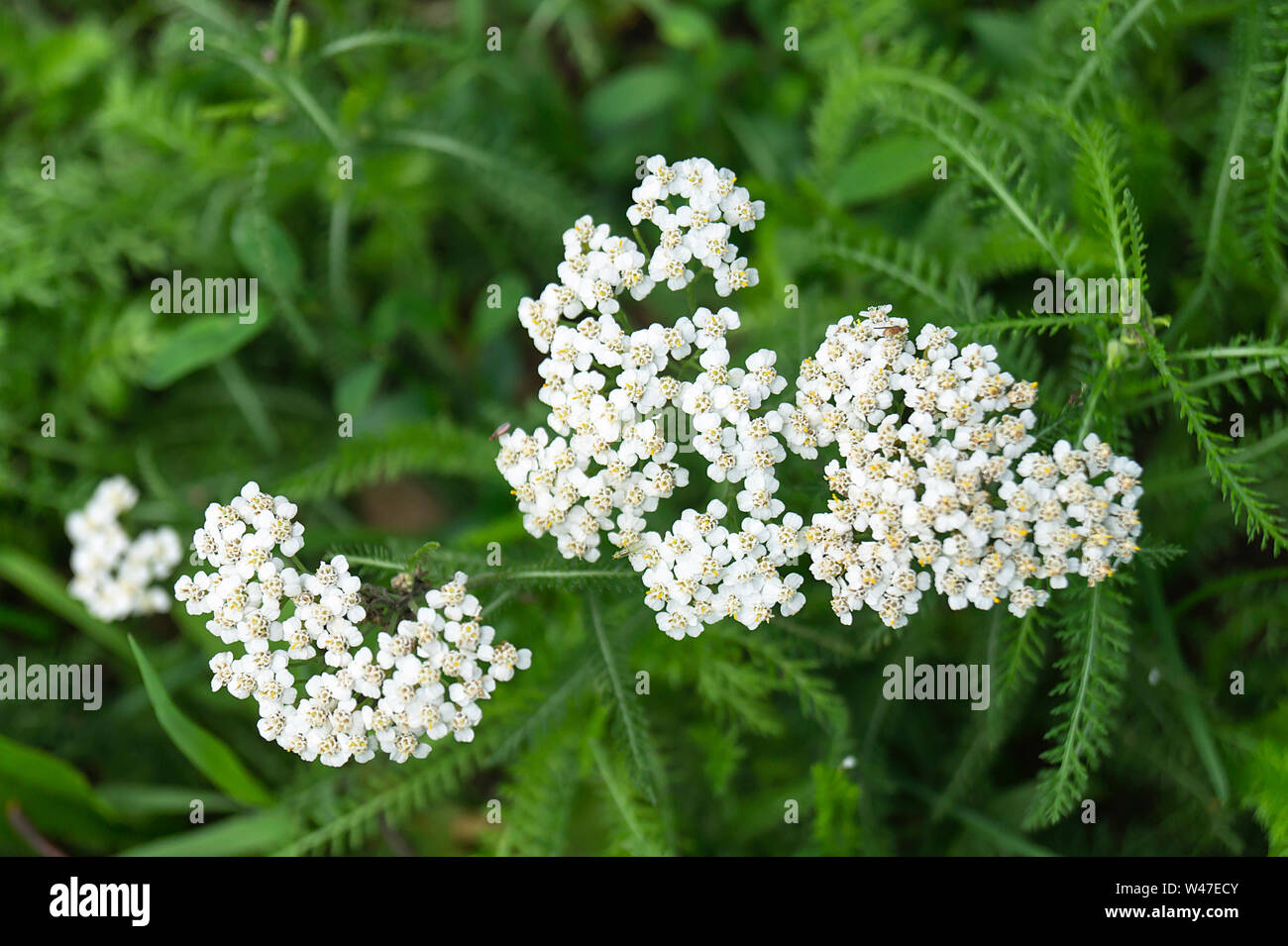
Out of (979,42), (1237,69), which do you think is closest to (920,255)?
(1237,69)

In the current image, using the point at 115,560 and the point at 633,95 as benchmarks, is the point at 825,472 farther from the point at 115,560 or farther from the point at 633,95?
the point at 115,560

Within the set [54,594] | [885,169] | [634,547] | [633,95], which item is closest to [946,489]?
[634,547]

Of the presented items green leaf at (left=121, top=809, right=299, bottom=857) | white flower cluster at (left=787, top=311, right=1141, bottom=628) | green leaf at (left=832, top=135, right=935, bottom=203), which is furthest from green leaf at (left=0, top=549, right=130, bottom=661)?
green leaf at (left=832, top=135, right=935, bottom=203)

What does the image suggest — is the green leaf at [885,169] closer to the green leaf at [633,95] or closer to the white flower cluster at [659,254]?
the green leaf at [633,95]

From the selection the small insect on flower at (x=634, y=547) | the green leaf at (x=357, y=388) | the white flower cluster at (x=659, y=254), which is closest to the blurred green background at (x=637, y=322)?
the green leaf at (x=357, y=388)

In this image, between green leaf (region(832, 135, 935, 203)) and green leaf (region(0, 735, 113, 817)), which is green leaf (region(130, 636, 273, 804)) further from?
green leaf (region(832, 135, 935, 203))

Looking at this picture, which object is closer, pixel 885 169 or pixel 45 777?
pixel 45 777
